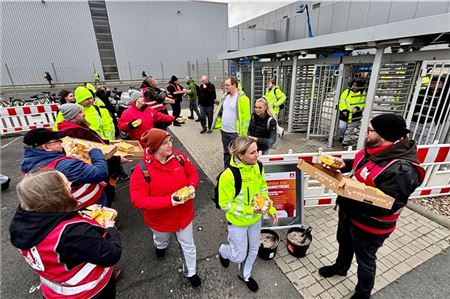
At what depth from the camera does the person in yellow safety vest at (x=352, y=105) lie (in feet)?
21.1

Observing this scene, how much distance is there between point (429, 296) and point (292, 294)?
1622mm

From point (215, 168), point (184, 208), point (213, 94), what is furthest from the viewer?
point (213, 94)

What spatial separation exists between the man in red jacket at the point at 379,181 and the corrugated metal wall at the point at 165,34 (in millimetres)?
28302

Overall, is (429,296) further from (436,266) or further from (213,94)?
(213,94)

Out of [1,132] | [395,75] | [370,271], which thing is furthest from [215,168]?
[1,132]

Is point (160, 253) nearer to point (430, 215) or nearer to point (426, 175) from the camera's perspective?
point (430, 215)

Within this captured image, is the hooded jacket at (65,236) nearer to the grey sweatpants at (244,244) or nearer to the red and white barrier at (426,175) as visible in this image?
the grey sweatpants at (244,244)

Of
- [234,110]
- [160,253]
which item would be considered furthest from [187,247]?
[234,110]

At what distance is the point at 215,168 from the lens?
594cm

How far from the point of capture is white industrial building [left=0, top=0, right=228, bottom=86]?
22.0 metres

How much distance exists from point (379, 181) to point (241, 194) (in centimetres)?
129

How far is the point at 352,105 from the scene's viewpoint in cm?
652

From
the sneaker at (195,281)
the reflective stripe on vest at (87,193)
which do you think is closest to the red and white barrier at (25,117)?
the reflective stripe on vest at (87,193)

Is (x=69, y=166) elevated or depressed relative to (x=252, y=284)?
elevated
